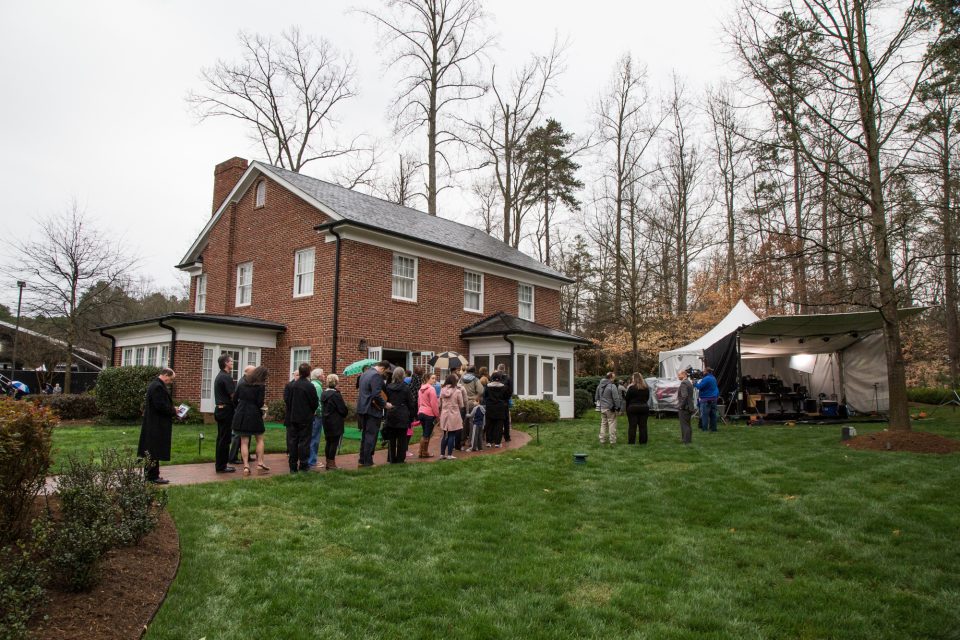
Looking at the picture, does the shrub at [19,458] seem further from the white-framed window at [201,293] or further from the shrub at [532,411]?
the white-framed window at [201,293]

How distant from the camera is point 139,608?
4.17 meters

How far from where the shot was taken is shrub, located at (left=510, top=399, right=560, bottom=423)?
18.4 meters

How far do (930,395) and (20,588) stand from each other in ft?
95.8

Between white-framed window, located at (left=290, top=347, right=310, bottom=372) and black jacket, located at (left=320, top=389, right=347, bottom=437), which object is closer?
black jacket, located at (left=320, top=389, right=347, bottom=437)

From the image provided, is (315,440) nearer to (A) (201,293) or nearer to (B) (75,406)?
(B) (75,406)

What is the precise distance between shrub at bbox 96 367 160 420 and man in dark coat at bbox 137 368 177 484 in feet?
30.1

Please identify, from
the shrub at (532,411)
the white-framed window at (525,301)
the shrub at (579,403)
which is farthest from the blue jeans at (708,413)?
the white-framed window at (525,301)

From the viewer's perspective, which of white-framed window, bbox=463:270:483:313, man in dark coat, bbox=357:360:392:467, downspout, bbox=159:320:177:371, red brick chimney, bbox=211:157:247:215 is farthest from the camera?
red brick chimney, bbox=211:157:247:215

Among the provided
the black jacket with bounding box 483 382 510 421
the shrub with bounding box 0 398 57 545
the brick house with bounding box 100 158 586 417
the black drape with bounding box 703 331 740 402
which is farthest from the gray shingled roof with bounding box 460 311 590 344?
the shrub with bounding box 0 398 57 545

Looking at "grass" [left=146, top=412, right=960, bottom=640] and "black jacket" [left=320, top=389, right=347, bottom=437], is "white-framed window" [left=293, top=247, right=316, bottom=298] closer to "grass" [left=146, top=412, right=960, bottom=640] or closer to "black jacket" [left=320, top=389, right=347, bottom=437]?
"black jacket" [left=320, top=389, right=347, bottom=437]

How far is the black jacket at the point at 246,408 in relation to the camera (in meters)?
8.84

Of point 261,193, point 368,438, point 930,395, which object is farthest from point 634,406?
point 930,395

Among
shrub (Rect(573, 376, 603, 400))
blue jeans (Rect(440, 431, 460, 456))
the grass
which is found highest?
shrub (Rect(573, 376, 603, 400))

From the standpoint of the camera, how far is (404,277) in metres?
19.5
